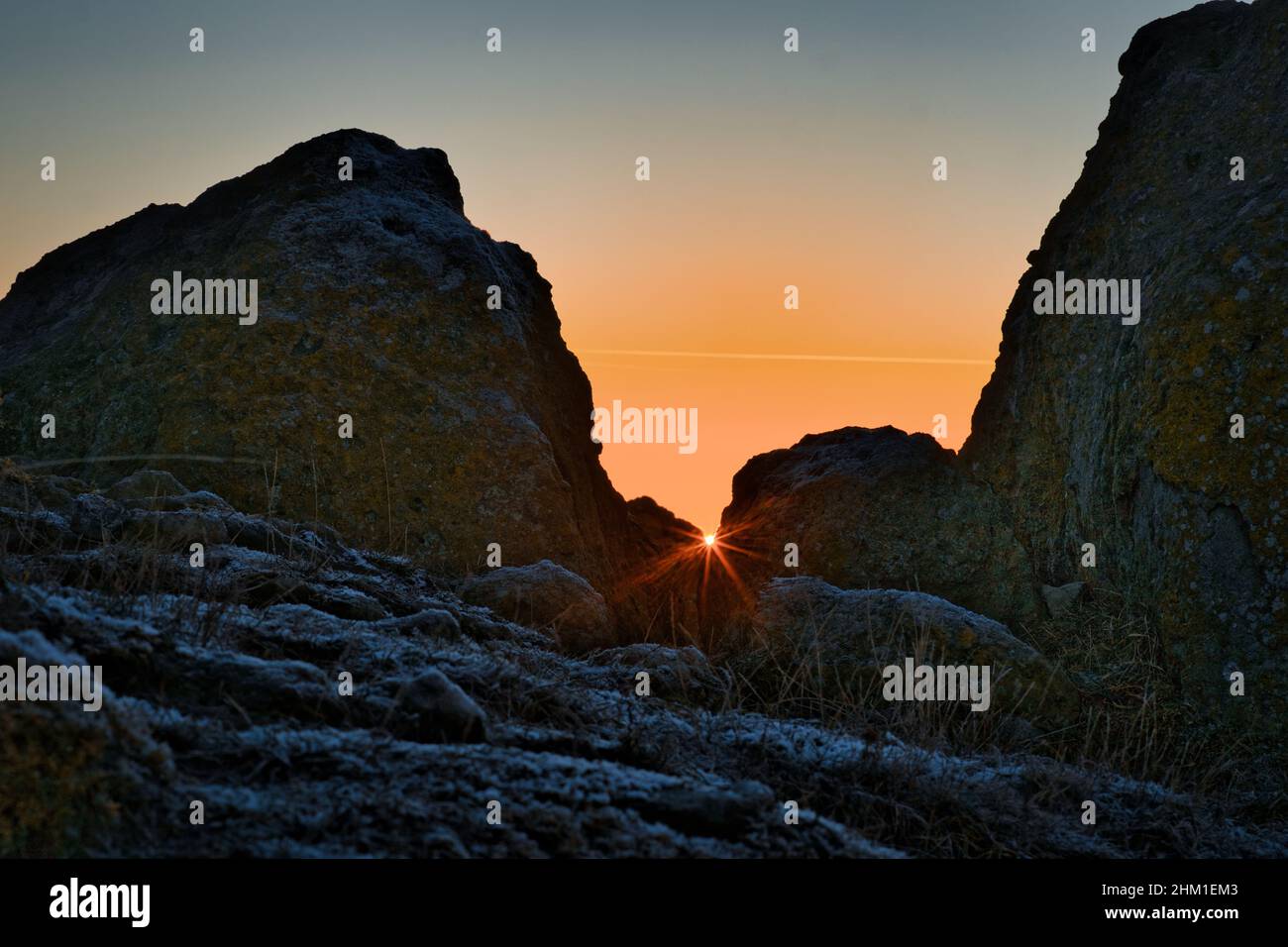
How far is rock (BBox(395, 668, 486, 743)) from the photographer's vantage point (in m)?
3.95

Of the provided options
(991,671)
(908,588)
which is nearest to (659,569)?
(908,588)

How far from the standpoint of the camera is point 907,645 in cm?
685

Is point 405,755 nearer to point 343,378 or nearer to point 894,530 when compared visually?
point 343,378

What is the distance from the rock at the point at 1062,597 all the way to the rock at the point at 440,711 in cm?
540

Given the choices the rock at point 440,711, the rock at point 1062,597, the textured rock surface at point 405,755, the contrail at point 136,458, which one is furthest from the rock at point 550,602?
the rock at point 1062,597

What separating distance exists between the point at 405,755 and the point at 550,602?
11.6 feet

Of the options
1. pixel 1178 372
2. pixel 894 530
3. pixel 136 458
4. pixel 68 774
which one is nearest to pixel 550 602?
pixel 136 458

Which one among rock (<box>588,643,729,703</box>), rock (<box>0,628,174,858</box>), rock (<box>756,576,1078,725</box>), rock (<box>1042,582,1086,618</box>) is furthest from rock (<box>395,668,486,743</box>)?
rock (<box>1042,582,1086,618</box>)

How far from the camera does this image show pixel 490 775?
3650 millimetres

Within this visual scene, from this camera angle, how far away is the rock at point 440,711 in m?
3.95

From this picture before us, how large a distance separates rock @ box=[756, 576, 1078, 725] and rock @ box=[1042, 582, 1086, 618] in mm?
1237

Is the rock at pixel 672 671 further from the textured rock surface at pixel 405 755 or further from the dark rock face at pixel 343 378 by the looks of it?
the dark rock face at pixel 343 378
